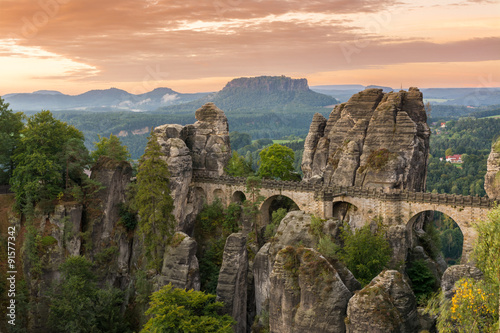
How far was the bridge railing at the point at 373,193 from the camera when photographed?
48.5 m

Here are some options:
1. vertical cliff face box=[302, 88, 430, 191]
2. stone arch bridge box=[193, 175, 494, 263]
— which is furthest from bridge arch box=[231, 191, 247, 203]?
vertical cliff face box=[302, 88, 430, 191]

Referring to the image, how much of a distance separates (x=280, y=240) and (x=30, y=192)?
27.3m

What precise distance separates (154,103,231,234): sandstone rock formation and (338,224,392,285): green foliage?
21.5 meters

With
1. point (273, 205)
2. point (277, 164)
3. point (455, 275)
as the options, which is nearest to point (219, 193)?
point (273, 205)

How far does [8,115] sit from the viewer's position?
199 feet

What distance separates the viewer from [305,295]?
32.3 meters

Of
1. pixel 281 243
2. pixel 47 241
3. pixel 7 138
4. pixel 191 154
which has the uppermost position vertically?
pixel 7 138

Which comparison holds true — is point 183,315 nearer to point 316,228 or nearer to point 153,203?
point 316,228

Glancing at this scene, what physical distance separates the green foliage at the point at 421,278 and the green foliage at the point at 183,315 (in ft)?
63.4

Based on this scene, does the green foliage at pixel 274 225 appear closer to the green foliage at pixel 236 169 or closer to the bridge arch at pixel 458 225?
the green foliage at pixel 236 169

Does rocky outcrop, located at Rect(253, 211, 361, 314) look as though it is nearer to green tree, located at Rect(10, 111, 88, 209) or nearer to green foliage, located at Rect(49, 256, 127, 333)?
green foliage, located at Rect(49, 256, 127, 333)

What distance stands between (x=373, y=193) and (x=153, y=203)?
2319 centimetres

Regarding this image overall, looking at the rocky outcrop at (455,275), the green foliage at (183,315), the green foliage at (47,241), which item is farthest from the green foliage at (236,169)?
the rocky outcrop at (455,275)

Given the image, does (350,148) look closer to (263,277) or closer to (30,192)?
(263,277)
